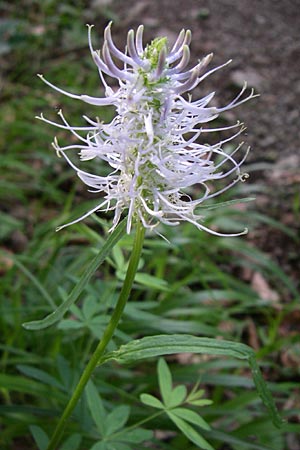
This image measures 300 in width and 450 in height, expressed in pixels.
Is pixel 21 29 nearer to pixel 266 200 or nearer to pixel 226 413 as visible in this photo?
pixel 266 200

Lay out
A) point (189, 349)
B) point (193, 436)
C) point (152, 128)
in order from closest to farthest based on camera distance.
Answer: point (152, 128)
point (189, 349)
point (193, 436)

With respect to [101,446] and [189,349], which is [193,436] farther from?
[189,349]

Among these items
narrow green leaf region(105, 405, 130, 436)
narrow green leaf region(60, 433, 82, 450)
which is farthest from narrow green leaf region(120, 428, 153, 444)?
narrow green leaf region(60, 433, 82, 450)

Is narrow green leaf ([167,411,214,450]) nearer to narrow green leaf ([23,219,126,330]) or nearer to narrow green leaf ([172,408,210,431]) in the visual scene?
narrow green leaf ([172,408,210,431])

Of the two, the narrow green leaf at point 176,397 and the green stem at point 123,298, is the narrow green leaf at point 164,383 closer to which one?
the narrow green leaf at point 176,397

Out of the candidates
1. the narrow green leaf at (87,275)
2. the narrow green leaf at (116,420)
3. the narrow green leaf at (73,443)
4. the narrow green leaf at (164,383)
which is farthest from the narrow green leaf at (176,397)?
the narrow green leaf at (87,275)

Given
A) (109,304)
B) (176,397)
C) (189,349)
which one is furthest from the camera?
(109,304)

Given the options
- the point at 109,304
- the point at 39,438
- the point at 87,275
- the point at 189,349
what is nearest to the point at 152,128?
the point at 87,275
